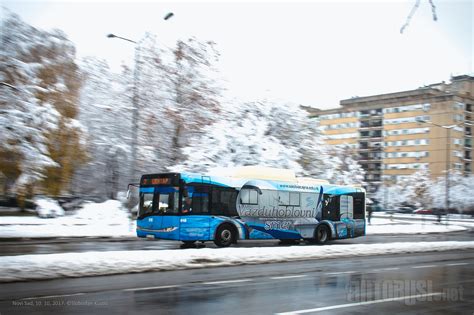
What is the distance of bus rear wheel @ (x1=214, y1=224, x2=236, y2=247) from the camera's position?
20.4 metres

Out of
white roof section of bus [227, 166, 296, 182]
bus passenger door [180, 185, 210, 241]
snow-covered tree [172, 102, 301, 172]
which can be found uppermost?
snow-covered tree [172, 102, 301, 172]

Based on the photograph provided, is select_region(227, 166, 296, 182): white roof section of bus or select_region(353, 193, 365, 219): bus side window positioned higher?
select_region(227, 166, 296, 182): white roof section of bus

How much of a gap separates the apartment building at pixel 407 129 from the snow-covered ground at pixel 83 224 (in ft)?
235

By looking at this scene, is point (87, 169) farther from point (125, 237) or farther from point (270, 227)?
point (270, 227)

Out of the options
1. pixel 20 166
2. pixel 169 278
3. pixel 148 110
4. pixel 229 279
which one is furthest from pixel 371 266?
pixel 148 110

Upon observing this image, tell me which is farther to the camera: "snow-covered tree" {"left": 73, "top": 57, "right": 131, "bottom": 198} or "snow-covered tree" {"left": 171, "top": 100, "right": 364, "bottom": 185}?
"snow-covered tree" {"left": 73, "top": 57, "right": 131, "bottom": 198}

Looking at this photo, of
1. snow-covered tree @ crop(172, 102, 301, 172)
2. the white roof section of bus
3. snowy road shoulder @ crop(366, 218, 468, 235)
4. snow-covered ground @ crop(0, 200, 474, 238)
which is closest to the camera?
the white roof section of bus

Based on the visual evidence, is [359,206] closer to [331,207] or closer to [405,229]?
[331,207]

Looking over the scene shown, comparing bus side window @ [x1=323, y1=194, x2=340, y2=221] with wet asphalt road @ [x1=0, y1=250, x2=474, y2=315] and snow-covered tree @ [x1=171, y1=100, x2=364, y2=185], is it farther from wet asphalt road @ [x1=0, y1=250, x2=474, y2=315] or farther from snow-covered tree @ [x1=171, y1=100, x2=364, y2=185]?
snow-covered tree @ [x1=171, y1=100, x2=364, y2=185]

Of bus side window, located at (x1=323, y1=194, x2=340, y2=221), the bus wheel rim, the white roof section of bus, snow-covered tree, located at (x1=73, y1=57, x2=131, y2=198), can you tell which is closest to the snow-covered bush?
snow-covered tree, located at (x1=73, y1=57, x2=131, y2=198)

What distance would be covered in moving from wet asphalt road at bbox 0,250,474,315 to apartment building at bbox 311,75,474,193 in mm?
90808

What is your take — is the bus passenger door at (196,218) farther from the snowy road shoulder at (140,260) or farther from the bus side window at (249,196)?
the snowy road shoulder at (140,260)

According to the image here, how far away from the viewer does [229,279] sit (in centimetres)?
1159

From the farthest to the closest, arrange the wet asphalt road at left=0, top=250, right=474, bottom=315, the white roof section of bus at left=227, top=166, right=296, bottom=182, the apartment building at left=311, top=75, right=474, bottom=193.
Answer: the apartment building at left=311, top=75, right=474, bottom=193
the white roof section of bus at left=227, top=166, right=296, bottom=182
the wet asphalt road at left=0, top=250, right=474, bottom=315
